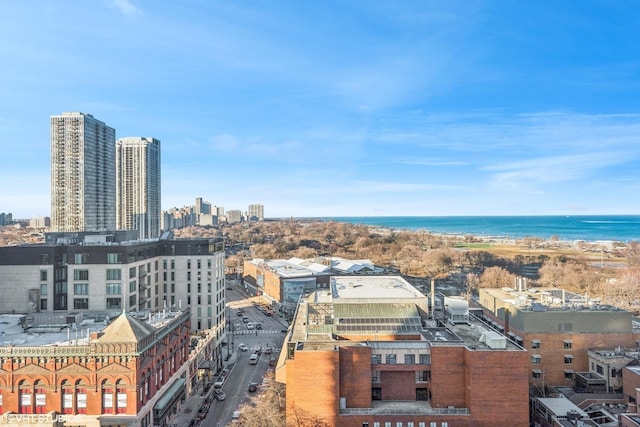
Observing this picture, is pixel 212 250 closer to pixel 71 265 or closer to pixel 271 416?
pixel 71 265

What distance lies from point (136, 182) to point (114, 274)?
400 ft

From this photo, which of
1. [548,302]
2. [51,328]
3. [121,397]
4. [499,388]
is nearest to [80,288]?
[51,328]

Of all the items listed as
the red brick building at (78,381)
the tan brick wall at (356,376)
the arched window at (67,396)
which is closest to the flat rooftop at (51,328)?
the red brick building at (78,381)

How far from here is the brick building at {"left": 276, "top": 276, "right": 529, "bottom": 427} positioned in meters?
34.0

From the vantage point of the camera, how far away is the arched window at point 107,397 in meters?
33.0

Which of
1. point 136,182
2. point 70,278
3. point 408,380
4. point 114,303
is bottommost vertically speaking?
point 408,380

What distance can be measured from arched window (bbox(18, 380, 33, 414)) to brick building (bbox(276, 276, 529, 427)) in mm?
21032

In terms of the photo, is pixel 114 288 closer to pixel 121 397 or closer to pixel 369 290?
pixel 121 397

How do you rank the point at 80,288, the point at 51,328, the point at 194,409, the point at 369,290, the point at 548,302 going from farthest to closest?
1. the point at 548,302
2. the point at 80,288
3. the point at 369,290
4. the point at 194,409
5. the point at 51,328

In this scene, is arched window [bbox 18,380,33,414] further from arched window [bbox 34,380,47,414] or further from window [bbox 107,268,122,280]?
window [bbox 107,268,122,280]

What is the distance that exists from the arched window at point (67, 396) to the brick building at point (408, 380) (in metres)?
17.8

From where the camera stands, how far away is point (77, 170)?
124000mm

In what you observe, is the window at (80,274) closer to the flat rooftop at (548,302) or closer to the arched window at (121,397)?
the arched window at (121,397)

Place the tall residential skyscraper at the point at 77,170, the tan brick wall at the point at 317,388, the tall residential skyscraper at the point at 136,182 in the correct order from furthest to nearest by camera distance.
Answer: the tall residential skyscraper at the point at 136,182 → the tall residential skyscraper at the point at 77,170 → the tan brick wall at the point at 317,388
